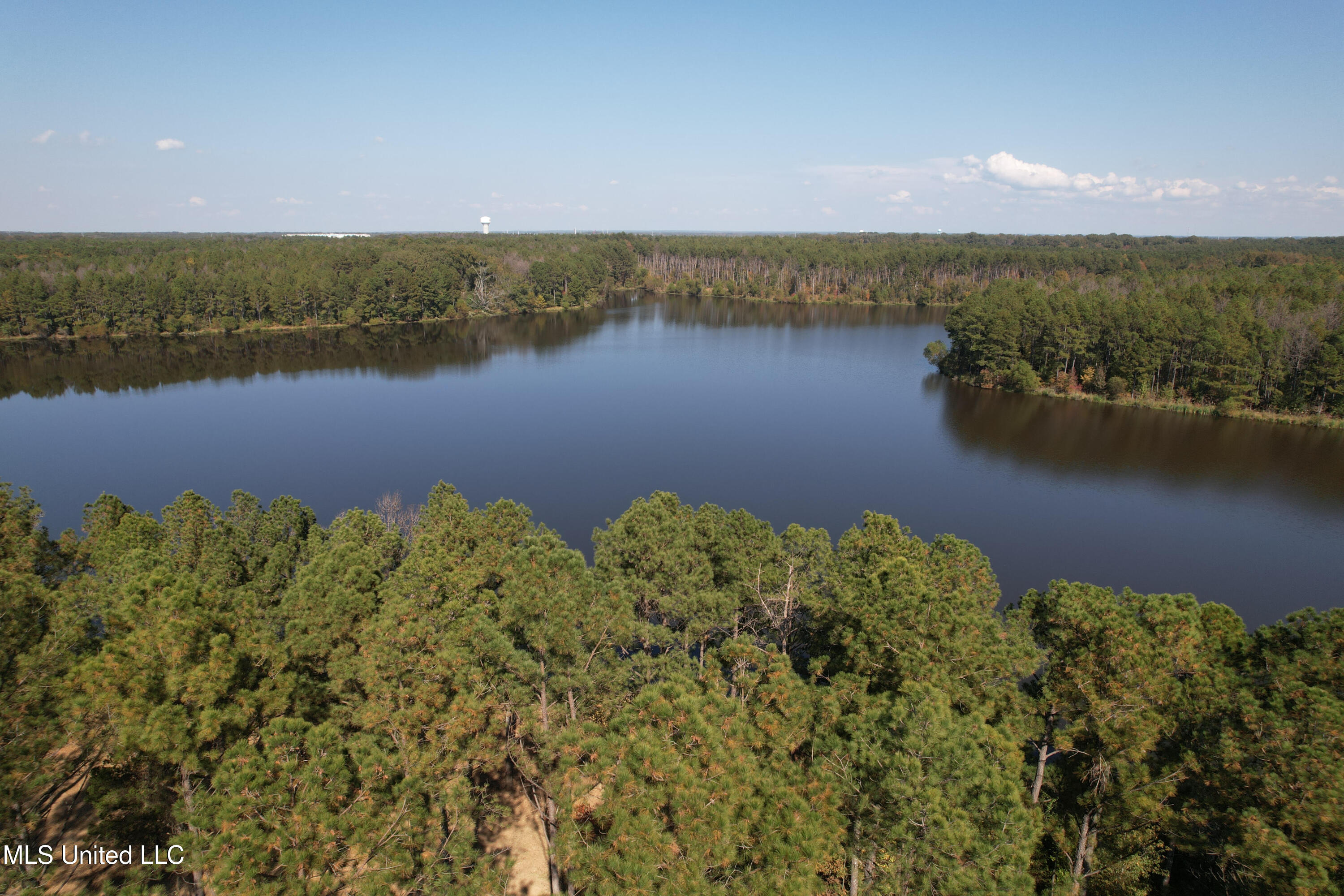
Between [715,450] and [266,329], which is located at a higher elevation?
[266,329]

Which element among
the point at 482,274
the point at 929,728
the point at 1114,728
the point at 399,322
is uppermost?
the point at 482,274

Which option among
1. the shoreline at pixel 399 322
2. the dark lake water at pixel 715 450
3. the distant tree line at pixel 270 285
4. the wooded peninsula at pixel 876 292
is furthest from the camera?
the distant tree line at pixel 270 285

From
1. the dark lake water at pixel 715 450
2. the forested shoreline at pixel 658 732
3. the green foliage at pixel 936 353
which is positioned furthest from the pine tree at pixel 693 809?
the green foliage at pixel 936 353

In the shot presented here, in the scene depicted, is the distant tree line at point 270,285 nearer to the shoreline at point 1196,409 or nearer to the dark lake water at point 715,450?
the dark lake water at point 715,450

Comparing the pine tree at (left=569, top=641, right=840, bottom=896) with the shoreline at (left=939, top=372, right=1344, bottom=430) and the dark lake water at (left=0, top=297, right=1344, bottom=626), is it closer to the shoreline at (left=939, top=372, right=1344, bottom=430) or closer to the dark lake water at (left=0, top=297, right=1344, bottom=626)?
the dark lake water at (left=0, top=297, right=1344, bottom=626)

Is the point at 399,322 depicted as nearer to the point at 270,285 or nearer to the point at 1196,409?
the point at 270,285

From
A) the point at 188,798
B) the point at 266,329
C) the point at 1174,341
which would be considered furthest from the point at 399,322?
the point at 188,798

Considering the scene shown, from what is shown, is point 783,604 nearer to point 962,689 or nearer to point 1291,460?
point 962,689
